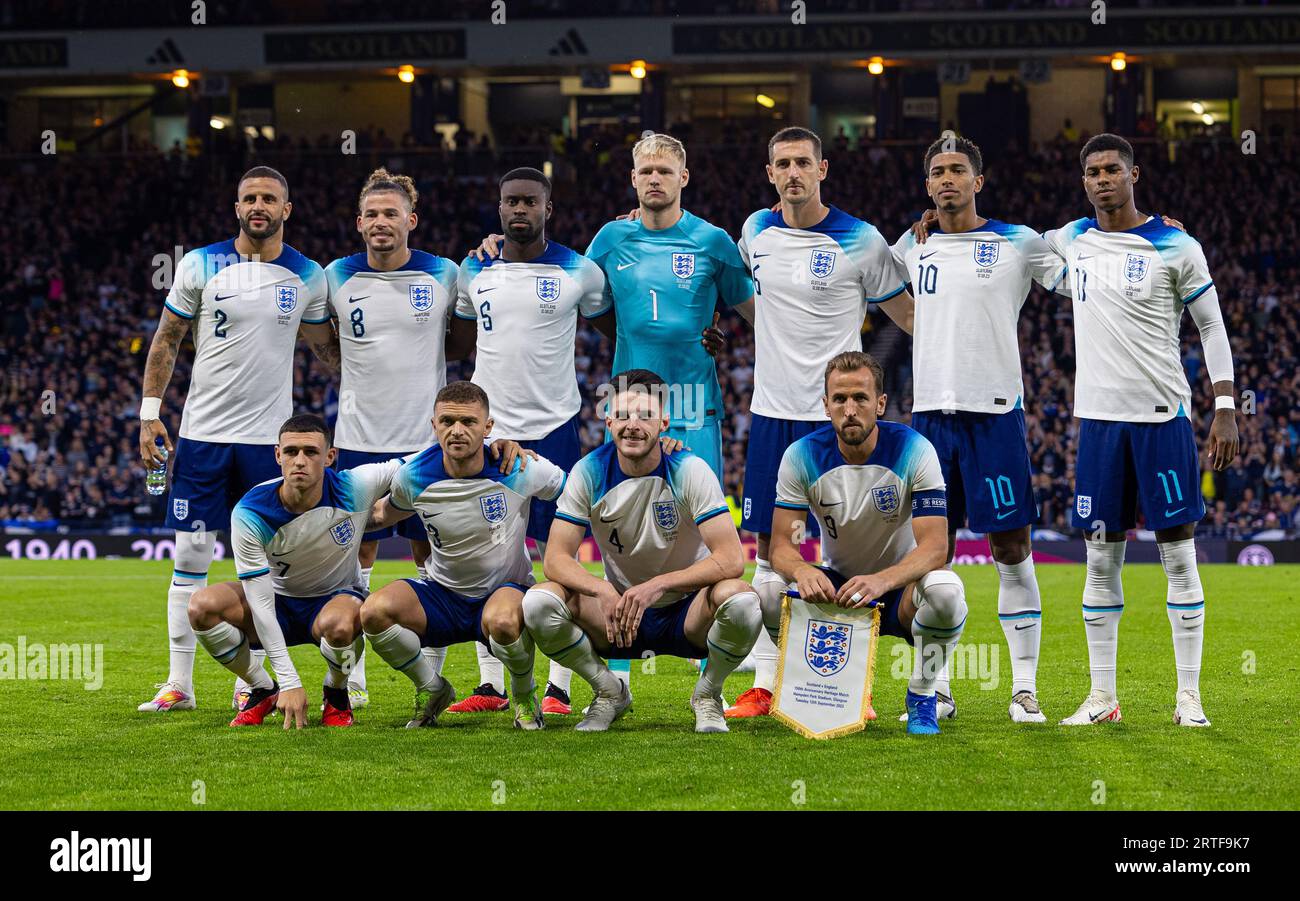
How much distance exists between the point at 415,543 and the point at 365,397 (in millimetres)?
757

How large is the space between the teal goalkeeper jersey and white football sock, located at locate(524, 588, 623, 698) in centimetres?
139

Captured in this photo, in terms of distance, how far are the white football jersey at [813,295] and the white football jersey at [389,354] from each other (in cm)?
161

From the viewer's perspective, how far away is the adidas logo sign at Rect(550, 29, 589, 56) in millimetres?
29531

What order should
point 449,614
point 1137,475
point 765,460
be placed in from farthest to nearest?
1. point 765,460
2. point 1137,475
3. point 449,614

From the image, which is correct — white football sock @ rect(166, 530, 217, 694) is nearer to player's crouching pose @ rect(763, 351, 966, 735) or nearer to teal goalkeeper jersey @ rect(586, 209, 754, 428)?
teal goalkeeper jersey @ rect(586, 209, 754, 428)

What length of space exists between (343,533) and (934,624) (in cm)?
258

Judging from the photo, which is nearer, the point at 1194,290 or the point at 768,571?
the point at 1194,290

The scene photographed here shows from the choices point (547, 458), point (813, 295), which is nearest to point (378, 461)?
point (547, 458)

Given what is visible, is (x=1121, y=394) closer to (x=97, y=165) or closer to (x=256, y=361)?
(x=256, y=361)

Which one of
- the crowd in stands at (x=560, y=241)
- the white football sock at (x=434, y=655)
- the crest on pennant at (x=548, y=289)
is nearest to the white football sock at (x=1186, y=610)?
the crest on pennant at (x=548, y=289)

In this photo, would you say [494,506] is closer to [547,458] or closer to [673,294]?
[547,458]

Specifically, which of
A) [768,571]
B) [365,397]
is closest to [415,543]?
[365,397]

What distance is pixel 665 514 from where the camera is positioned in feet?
20.4

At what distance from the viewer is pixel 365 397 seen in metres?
7.23
